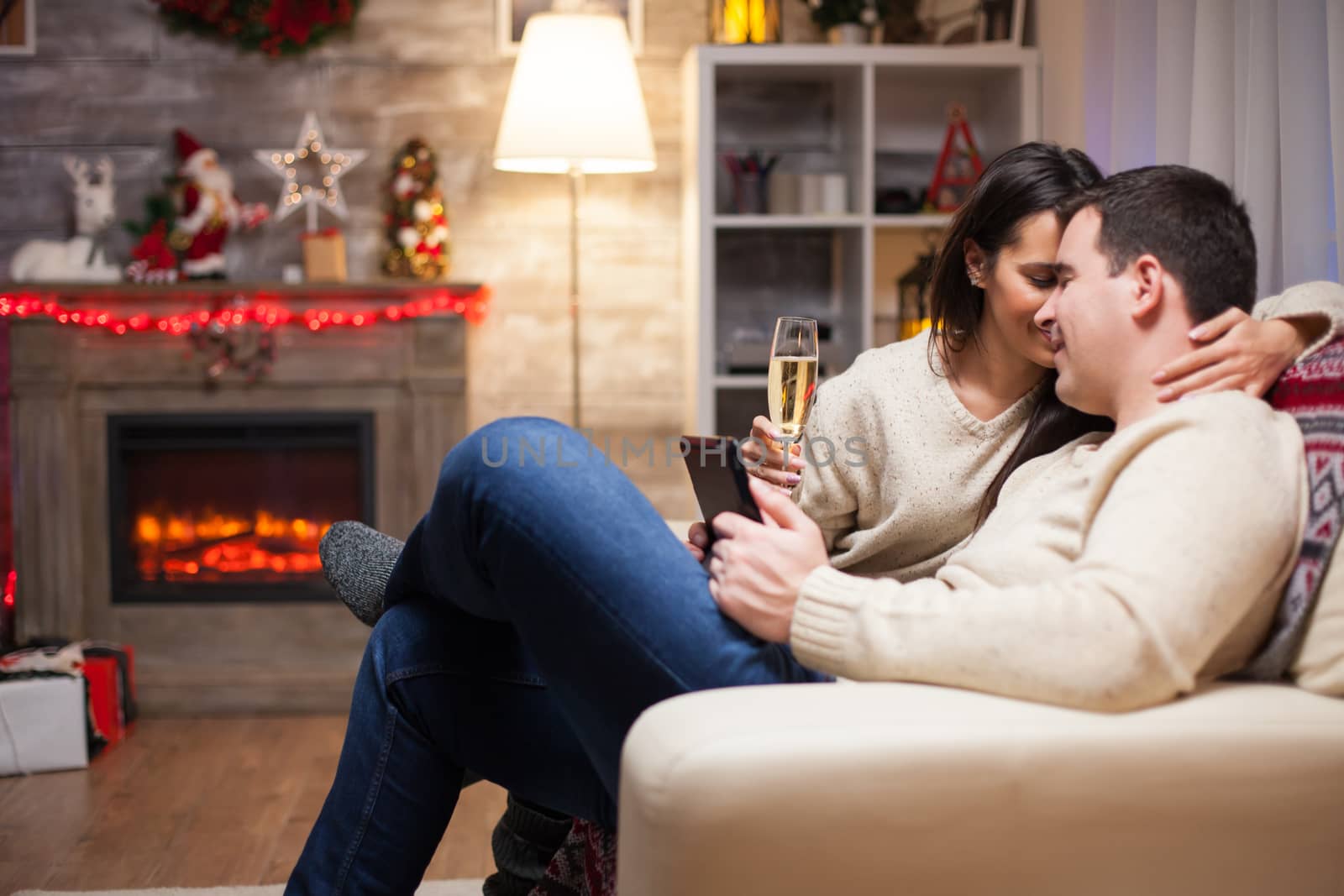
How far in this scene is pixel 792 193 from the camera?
11.1ft

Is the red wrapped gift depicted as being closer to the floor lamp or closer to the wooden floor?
the wooden floor

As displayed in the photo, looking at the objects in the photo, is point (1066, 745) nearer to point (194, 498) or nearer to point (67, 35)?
point (194, 498)

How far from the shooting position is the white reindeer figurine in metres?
3.34

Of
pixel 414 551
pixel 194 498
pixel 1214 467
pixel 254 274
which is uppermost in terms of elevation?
pixel 254 274

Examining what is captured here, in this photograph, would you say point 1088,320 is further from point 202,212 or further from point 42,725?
point 202,212

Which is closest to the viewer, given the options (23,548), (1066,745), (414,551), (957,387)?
(1066,745)

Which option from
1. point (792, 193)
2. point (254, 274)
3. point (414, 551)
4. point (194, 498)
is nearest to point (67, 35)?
point (254, 274)

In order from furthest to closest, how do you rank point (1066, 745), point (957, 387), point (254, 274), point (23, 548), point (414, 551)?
1. point (254, 274)
2. point (23, 548)
3. point (957, 387)
4. point (414, 551)
5. point (1066, 745)

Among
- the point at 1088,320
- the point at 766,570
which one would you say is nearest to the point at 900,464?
the point at 1088,320

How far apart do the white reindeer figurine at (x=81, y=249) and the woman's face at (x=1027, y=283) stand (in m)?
2.60

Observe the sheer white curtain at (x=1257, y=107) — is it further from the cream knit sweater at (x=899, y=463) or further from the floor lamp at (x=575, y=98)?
the floor lamp at (x=575, y=98)

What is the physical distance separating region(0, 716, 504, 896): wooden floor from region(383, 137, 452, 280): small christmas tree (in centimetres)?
126

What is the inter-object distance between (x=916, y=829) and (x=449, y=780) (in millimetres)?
676

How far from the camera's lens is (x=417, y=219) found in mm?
3424
